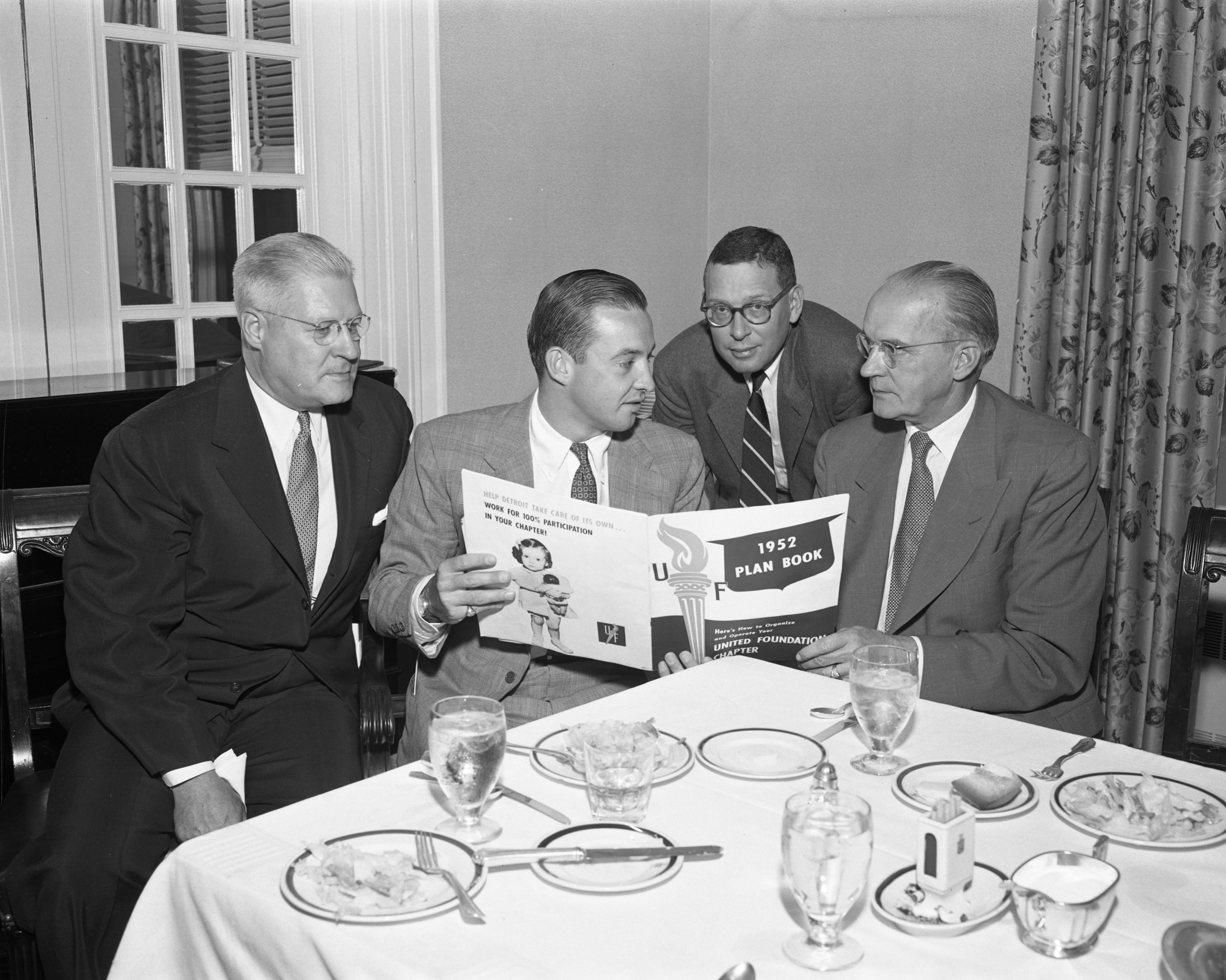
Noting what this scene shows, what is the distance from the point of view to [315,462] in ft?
7.76

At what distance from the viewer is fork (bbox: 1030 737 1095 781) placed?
146 cm

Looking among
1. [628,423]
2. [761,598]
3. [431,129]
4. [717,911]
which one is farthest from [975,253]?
[717,911]

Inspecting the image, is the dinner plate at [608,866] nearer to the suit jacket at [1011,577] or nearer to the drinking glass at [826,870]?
the drinking glass at [826,870]

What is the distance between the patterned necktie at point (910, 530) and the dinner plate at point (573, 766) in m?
0.88

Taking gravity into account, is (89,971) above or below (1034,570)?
below

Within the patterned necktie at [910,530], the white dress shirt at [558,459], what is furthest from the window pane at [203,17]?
the patterned necktie at [910,530]

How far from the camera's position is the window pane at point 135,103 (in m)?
3.20

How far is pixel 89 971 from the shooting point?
6.00 ft

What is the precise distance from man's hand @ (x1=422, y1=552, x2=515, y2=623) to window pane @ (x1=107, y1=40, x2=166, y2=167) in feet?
6.14

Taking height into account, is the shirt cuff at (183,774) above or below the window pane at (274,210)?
below

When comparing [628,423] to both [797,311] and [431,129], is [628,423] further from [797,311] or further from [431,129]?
[431,129]

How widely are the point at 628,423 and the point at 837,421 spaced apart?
962 millimetres

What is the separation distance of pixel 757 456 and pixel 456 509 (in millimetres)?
1094

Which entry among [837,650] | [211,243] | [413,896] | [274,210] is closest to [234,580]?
[837,650]
